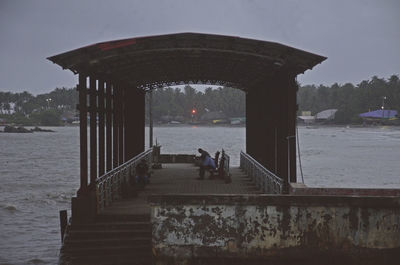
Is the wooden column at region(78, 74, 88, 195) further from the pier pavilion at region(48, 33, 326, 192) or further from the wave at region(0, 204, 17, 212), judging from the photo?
the wave at region(0, 204, 17, 212)

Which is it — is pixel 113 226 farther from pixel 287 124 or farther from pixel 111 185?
pixel 287 124

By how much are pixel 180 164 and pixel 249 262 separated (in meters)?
19.6

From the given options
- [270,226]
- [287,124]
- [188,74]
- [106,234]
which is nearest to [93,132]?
[106,234]

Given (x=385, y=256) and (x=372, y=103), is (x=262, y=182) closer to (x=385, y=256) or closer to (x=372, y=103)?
(x=385, y=256)

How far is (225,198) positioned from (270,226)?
95cm

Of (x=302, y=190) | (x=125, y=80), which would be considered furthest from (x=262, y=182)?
(x=125, y=80)

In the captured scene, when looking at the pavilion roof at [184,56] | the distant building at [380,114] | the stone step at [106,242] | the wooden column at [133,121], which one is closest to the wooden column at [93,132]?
the pavilion roof at [184,56]

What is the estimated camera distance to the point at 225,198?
375 inches

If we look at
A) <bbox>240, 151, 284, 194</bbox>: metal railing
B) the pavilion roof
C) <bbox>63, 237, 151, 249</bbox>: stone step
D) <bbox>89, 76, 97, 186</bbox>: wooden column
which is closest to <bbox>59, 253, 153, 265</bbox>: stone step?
<bbox>63, 237, 151, 249</bbox>: stone step

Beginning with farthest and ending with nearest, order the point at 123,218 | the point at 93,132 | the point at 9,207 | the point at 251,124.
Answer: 1. the point at 9,207
2. the point at 251,124
3. the point at 93,132
4. the point at 123,218

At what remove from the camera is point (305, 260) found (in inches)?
378

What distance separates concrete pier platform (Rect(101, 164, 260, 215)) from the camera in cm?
1373

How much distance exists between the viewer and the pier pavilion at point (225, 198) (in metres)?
9.55

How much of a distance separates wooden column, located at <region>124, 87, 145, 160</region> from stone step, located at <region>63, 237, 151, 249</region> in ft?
32.4
